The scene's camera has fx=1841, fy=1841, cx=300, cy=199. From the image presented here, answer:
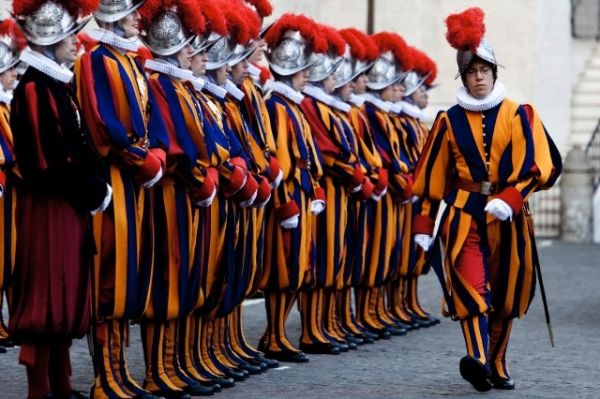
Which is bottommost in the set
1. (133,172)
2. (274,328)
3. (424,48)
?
(274,328)

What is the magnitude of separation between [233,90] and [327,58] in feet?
5.91

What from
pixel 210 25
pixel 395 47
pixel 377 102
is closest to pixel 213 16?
pixel 210 25

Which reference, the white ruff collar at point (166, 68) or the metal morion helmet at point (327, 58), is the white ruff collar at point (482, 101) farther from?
the metal morion helmet at point (327, 58)

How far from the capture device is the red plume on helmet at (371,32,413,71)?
13.2 meters

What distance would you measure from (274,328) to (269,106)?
1303mm

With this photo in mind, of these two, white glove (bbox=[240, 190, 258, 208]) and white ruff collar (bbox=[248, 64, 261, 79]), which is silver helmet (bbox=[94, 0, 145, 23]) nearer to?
white glove (bbox=[240, 190, 258, 208])

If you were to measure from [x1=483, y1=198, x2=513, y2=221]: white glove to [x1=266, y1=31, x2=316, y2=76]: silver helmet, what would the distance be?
2177mm

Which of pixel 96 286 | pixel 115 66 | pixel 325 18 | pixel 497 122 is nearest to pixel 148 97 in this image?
pixel 115 66

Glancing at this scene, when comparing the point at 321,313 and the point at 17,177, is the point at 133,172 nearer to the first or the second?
the point at 17,177

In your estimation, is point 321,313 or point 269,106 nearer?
point 269,106

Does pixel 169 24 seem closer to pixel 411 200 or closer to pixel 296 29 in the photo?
pixel 296 29

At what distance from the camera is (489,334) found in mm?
9750

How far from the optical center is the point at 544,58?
89.6ft

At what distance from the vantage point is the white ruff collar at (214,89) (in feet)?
31.5
